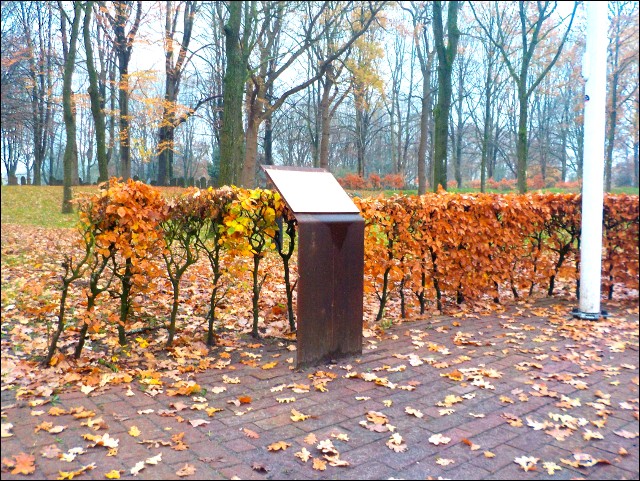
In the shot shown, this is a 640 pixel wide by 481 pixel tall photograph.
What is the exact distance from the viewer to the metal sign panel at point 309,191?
4172mm

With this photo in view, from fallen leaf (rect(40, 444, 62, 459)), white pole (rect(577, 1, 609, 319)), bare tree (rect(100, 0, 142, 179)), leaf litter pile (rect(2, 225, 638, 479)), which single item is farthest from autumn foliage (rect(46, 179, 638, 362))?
bare tree (rect(100, 0, 142, 179))

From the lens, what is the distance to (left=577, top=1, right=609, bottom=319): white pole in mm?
5312

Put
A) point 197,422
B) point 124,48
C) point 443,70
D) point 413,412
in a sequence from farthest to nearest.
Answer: point 124,48, point 443,70, point 413,412, point 197,422

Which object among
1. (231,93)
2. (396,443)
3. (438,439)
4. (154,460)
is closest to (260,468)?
(154,460)

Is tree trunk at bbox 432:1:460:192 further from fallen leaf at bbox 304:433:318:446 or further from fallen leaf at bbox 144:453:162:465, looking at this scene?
fallen leaf at bbox 144:453:162:465

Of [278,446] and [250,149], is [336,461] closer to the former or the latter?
[278,446]

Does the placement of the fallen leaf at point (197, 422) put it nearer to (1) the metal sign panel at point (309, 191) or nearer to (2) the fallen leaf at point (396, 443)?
(2) the fallen leaf at point (396, 443)

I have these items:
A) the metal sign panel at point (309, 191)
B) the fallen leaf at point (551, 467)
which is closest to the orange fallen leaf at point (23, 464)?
the metal sign panel at point (309, 191)

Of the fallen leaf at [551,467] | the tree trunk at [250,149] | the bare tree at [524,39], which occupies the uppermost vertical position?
the bare tree at [524,39]

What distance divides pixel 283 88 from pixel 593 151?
16688mm

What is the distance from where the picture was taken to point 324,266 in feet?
13.8

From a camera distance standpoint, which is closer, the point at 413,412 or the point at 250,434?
the point at 250,434

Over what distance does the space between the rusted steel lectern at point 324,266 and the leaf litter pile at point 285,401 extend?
0.23m

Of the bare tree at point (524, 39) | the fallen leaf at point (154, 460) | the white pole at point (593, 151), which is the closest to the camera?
the fallen leaf at point (154, 460)
